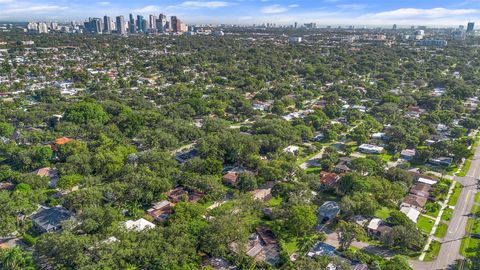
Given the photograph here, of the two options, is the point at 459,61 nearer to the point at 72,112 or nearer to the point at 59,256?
the point at 72,112

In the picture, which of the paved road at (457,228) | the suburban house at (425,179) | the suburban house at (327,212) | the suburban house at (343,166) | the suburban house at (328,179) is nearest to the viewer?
the paved road at (457,228)

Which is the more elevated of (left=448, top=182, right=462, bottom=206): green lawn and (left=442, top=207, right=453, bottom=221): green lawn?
(left=448, top=182, right=462, bottom=206): green lawn

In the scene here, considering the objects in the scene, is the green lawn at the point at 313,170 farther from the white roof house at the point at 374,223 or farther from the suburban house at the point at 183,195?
the suburban house at the point at 183,195

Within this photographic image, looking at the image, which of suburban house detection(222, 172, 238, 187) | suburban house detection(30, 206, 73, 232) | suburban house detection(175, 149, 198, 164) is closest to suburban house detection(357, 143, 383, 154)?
suburban house detection(222, 172, 238, 187)

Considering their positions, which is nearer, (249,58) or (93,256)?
(93,256)

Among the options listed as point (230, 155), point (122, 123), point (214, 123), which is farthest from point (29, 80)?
point (230, 155)

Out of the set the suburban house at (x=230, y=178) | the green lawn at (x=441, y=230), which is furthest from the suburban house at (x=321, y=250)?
the suburban house at (x=230, y=178)

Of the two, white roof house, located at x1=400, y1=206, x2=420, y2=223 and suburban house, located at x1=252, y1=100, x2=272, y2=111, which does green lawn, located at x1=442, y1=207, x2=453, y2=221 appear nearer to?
white roof house, located at x1=400, y1=206, x2=420, y2=223
